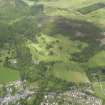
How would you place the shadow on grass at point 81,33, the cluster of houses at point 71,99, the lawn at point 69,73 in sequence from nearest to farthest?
→ 1. the cluster of houses at point 71,99
2. the lawn at point 69,73
3. the shadow on grass at point 81,33

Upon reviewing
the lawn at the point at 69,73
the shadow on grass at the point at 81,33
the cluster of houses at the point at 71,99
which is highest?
the shadow on grass at the point at 81,33

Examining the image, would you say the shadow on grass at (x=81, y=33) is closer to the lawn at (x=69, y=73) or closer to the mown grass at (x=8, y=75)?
the lawn at (x=69, y=73)

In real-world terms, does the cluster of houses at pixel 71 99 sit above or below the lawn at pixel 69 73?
below

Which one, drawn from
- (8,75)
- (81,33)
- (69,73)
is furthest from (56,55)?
(81,33)

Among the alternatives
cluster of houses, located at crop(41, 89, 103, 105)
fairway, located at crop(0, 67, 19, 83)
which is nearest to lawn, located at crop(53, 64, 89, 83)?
cluster of houses, located at crop(41, 89, 103, 105)

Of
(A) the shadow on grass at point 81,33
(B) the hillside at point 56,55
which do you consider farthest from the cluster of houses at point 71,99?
(A) the shadow on grass at point 81,33

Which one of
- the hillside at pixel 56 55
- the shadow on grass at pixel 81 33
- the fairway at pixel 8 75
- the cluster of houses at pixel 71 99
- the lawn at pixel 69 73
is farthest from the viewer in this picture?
the shadow on grass at pixel 81 33

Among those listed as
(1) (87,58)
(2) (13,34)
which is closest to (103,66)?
(1) (87,58)

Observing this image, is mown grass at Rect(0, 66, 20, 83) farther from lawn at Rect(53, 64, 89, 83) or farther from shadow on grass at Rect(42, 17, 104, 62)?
shadow on grass at Rect(42, 17, 104, 62)
